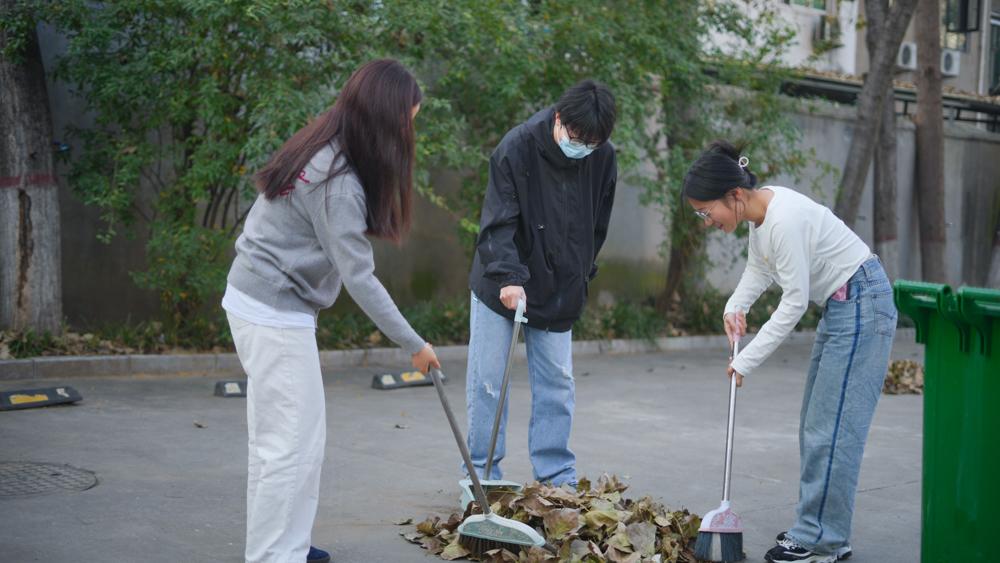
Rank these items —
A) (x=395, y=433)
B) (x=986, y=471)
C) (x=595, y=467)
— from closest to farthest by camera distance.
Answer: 1. (x=986, y=471)
2. (x=595, y=467)
3. (x=395, y=433)

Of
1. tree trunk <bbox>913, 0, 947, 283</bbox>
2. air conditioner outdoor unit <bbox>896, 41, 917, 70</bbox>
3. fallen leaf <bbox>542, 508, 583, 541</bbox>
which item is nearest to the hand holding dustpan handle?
fallen leaf <bbox>542, 508, 583, 541</bbox>

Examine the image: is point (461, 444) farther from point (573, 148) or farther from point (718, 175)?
point (573, 148)

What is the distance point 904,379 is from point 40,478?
24.0ft

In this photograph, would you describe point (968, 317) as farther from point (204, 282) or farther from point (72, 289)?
point (72, 289)

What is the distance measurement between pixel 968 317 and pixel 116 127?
8.09 m

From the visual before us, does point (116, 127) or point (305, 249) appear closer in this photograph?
point (305, 249)

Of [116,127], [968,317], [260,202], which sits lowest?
[968,317]

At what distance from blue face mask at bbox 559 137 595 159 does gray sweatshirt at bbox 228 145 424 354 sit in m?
1.48

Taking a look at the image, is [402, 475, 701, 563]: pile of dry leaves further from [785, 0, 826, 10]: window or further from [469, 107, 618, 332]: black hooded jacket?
[785, 0, 826, 10]: window

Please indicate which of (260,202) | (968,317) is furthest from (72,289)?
(968,317)

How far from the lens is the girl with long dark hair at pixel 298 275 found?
3.65 meters

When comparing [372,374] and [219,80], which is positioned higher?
[219,80]

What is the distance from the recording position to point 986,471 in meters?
3.49

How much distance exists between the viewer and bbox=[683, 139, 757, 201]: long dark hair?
4.31 meters
